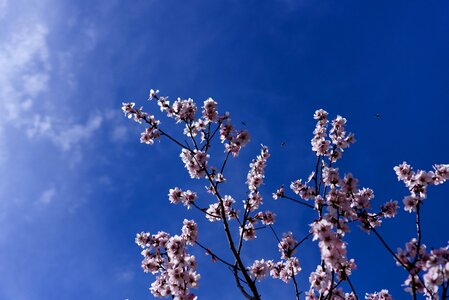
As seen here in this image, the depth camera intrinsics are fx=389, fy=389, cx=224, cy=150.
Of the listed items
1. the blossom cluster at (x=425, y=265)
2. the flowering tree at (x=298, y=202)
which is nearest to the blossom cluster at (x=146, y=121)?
the flowering tree at (x=298, y=202)

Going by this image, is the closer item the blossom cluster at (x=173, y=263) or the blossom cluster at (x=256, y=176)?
the blossom cluster at (x=173, y=263)

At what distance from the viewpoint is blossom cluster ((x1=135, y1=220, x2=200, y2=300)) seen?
9.34 metres

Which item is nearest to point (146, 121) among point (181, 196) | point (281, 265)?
point (181, 196)

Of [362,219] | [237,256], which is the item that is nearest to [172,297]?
[237,256]

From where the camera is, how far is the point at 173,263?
957 centimetres

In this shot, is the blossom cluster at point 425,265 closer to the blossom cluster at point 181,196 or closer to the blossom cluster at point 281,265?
the blossom cluster at point 281,265

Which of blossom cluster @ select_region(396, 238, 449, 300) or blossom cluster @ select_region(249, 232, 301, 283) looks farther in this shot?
blossom cluster @ select_region(249, 232, 301, 283)

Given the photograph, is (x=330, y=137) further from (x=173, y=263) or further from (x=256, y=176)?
(x=173, y=263)

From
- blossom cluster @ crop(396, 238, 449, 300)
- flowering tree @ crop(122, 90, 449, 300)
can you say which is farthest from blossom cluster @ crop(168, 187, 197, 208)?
blossom cluster @ crop(396, 238, 449, 300)

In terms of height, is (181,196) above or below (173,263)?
above

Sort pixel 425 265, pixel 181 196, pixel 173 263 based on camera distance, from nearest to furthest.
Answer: pixel 425 265
pixel 173 263
pixel 181 196

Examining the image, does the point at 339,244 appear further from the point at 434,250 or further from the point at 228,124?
the point at 228,124

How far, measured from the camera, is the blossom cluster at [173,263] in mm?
9336

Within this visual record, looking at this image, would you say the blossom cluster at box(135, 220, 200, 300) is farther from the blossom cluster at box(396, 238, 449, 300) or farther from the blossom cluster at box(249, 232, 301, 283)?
the blossom cluster at box(396, 238, 449, 300)
